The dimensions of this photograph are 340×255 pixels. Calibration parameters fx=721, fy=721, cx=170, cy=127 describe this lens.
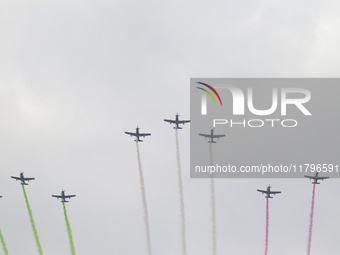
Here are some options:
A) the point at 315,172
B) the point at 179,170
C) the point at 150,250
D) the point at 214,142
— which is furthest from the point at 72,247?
the point at 315,172

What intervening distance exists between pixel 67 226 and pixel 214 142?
39.6 metres

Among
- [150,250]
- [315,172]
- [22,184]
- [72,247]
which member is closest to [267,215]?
[315,172]

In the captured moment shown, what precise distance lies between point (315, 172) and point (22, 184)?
7064 cm

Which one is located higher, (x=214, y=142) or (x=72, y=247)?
(x=214, y=142)

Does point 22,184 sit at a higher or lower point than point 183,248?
higher

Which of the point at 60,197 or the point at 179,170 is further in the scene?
the point at 60,197

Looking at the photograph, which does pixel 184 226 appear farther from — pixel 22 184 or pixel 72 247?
pixel 22 184

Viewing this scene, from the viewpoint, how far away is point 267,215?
168 meters

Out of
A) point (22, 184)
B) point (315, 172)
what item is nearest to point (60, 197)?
point (22, 184)

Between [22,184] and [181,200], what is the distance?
4120cm

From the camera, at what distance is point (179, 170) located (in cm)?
16438

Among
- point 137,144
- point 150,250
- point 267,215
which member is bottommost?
point 150,250

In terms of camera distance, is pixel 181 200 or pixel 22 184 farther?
pixel 22 184

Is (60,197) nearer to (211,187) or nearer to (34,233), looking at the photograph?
(34,233)
